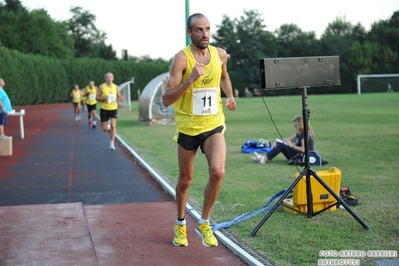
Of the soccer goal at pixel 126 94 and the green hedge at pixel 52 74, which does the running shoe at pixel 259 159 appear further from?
the green hedge at pixel 52 74

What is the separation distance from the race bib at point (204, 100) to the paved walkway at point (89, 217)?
138cm

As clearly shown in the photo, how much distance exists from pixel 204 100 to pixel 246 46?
96299mm

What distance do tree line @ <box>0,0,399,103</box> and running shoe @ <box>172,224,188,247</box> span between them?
6231 cm

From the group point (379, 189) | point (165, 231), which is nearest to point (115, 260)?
point (165, 231)

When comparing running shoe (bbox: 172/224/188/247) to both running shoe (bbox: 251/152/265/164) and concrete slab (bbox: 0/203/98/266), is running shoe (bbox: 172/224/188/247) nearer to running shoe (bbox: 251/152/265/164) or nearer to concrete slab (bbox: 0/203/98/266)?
concrete slab (bbox: 0/203/98/266)

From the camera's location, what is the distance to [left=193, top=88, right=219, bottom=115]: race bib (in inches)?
252

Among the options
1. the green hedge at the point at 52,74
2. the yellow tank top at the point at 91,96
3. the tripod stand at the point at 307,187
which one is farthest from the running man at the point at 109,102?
the green hedge at the point at 52,74

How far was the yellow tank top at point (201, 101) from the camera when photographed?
637cm

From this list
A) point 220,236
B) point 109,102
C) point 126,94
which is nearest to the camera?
point 220,236

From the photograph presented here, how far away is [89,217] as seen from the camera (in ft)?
26.8

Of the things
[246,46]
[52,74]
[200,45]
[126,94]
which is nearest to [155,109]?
[200,45]

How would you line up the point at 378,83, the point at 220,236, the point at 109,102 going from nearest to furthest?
the point at 220,236 → the point at 109,102 → the point at 378,83

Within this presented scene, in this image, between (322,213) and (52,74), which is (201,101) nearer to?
(322,213)

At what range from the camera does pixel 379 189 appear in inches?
372
